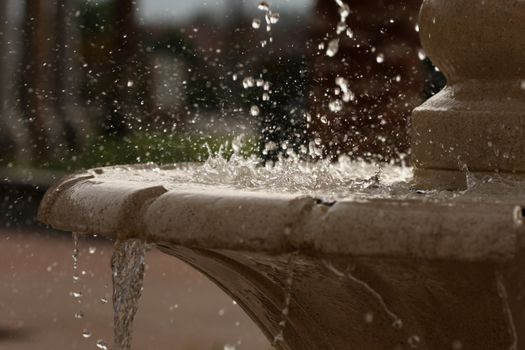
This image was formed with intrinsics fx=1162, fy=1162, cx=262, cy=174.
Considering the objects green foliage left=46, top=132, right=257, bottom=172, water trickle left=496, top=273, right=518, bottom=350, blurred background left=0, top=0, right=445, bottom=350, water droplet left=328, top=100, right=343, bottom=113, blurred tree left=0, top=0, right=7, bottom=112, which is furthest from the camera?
blurred tree left=0, top=0, right=7, bottom=112

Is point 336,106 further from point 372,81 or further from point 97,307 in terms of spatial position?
point 97,307

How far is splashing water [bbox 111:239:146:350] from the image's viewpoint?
7.82ft

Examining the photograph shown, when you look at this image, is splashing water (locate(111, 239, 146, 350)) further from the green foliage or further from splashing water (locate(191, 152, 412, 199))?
the green foliage

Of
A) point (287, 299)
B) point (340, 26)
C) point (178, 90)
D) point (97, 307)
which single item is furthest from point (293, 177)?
point (178, 90)

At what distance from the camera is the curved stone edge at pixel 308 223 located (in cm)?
176

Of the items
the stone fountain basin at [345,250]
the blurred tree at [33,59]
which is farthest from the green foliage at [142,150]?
the stone fountain basin at [345,250]

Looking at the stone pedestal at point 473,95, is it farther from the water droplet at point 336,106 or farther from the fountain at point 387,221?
the water droplet at point 336,106

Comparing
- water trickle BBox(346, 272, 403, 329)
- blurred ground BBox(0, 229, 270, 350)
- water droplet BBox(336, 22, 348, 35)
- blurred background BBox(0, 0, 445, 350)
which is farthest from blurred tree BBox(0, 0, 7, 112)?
water trickle BBox(346, 272, 403, 329)

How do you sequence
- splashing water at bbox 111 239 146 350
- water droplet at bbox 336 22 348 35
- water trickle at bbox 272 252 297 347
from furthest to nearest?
water droplet at bbox 336 22 348 35, splashing water at bbox 111 239 146 350, water trickle at bbox 272 252 297 347

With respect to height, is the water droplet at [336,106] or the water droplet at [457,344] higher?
the water droplet at [457,344]

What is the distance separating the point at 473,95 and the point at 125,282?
0.86 m

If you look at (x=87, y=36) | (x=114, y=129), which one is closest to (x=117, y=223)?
(x=114, y=129)

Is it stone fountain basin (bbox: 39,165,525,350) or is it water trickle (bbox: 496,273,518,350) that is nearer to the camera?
stone fountain basin (bbox: 39,165,525,350)

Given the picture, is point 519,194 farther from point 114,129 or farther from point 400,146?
point 114,129
